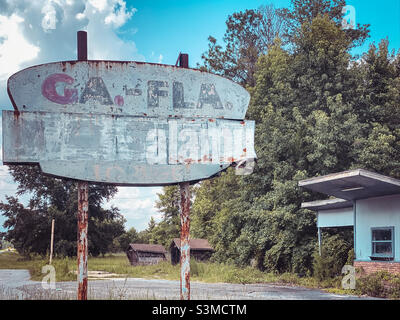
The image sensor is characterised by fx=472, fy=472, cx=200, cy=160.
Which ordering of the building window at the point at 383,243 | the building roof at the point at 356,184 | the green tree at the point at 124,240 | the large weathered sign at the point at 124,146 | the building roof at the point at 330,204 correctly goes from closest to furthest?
the large weathered sign at the point at 124,146, the building roof at the point at 356,184, the building window at the point at 383,243, the building roof at the point at 330,204, the green tree at the point at 124,240

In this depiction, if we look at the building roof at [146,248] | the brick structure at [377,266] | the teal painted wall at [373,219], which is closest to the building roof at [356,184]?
the teal painted wall at [373,219]

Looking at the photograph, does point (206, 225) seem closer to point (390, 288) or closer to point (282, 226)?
point (282, 226)

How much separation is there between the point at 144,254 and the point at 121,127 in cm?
3614

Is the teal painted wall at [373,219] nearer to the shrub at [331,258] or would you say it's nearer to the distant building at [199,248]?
the shrub at [331,258]

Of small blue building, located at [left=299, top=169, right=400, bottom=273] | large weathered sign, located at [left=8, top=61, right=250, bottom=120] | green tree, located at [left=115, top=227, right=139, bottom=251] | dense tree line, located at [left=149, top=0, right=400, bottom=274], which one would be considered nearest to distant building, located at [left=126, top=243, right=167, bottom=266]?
green tree, located at [left=115, top=227, right=139, bottom=251]

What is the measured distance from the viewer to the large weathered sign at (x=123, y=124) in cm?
921

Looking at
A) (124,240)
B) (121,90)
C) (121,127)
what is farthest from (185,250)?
(124,240)

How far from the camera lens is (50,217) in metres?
44.1

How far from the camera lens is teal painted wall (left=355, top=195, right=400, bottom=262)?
1544 cm

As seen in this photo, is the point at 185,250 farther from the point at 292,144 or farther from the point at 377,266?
the point at 292,144

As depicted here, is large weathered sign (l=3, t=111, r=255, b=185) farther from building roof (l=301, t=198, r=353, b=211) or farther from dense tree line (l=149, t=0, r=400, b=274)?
dense tree line (l=149, t=0, r=400, b=274)

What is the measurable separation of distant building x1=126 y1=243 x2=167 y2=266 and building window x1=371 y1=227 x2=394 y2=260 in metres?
30.2

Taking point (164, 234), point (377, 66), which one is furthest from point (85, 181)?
point (164, 234)

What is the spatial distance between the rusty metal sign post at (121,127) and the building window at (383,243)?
798cm
